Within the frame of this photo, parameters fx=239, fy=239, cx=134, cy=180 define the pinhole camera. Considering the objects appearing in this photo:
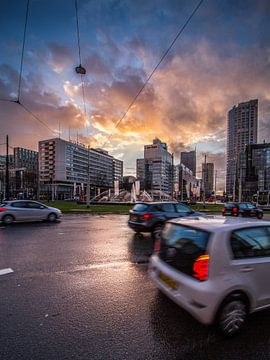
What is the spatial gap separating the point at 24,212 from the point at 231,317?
1384 cm

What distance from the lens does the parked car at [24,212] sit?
1384cm

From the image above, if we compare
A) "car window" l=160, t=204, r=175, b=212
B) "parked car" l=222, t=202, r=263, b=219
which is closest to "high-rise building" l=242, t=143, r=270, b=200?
"parked car" l=222, t=202, r=263, b=219

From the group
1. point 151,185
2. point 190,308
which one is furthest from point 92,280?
point 151,185

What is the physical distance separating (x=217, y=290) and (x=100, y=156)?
151 m

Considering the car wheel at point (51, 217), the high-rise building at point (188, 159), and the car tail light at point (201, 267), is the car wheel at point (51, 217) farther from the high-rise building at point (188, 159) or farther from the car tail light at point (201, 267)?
the high-rise building at point (188, 159)

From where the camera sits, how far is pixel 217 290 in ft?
9.97

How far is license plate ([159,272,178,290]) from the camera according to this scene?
137 inches

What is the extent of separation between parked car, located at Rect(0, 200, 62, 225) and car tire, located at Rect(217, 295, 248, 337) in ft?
44.9

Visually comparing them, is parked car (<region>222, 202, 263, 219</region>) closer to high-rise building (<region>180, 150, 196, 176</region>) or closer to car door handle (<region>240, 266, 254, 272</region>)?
car door handle (<region>240, 266, 254, 272</region>)

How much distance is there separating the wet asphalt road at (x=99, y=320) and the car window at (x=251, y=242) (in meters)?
0.99

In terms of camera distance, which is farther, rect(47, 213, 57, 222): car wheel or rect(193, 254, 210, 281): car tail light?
rect(47, 213, 57, 222): car wheel

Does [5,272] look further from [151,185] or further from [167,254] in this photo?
[151,185]

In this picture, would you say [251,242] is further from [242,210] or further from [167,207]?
[242,210]

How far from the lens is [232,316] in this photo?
10.1ft
